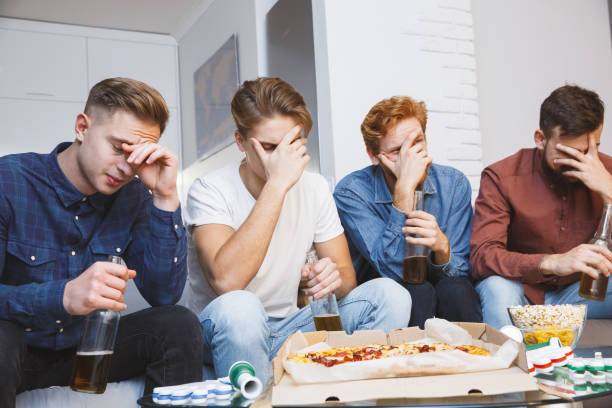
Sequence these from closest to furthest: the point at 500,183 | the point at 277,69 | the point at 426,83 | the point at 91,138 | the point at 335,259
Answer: the point at 91,138
the point at 335,259
the point at 500,183
the point at 426,83
the point at 277,69

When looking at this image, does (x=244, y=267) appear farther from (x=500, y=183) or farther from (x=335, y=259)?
(x=500, y=183)

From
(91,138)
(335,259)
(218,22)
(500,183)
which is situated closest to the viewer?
(91,138)

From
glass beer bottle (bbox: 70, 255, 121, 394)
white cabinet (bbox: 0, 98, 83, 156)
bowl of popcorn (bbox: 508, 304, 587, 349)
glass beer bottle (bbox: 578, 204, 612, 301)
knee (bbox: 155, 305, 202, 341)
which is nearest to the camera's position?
glass beer bottle (bbox: 70, 255, 121, 394)

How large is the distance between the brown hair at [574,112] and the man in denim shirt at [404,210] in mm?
368

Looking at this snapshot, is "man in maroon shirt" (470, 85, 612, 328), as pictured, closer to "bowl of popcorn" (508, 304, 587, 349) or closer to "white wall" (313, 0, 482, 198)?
"bowl of popcorn" (508, 304, 587, 349)

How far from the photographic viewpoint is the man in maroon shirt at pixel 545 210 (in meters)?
1.87

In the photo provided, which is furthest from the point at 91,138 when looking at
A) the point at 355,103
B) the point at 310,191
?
the point at 355,103

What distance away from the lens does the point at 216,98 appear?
4258mm

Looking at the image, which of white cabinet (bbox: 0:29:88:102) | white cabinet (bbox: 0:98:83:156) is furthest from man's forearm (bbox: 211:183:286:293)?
white cabinet (bbox: 0:29:88:102)

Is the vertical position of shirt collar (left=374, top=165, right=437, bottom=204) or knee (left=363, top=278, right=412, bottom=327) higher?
shirt collar (left=374, top=165, right=437, bottom=204)

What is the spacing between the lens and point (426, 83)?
2.91 m

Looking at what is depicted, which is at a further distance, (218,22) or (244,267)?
(218,22)

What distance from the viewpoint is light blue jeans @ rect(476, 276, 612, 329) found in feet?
5.94

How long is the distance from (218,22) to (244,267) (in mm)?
2986
